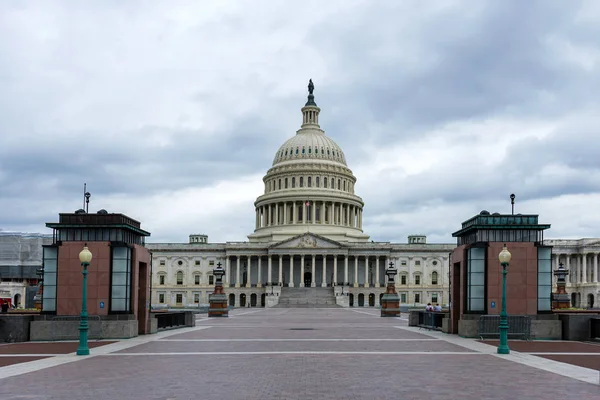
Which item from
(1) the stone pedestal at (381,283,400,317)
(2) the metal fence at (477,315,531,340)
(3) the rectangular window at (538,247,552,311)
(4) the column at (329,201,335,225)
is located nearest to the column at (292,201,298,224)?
(4) the column at (329,201,335,225)

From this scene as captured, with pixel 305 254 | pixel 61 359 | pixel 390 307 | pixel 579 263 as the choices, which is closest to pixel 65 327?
pixel 61 359

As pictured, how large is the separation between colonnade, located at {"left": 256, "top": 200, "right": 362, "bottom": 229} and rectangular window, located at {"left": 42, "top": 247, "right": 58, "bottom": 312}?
12422 cm

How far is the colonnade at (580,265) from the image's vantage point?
495 feet

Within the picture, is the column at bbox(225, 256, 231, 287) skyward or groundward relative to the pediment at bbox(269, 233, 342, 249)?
groundward

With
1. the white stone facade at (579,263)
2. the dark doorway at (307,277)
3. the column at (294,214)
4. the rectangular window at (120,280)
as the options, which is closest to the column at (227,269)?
the dark doorway at (307,277)

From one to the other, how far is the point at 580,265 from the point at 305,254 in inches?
2226

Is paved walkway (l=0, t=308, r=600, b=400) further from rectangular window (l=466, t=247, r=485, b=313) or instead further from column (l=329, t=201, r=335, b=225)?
column (l=329, t=201, r=335, b=225)

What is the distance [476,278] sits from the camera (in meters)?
37.5

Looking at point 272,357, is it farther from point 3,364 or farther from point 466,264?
point 466,264

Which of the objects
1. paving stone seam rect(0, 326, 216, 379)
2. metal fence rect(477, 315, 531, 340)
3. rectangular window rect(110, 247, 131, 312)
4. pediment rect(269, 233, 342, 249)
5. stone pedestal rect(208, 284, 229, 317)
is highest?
pediment rect(269, 233, 342, 249)

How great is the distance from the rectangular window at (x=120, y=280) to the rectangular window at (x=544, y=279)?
66.7ft

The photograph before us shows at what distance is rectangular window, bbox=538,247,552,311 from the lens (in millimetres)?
37281

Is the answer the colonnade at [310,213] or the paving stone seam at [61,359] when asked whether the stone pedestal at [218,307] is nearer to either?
the paving stone seam at [61,359]

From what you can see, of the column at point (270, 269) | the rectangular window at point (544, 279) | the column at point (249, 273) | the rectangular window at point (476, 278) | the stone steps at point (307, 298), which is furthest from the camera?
the column at point (270, 269)
